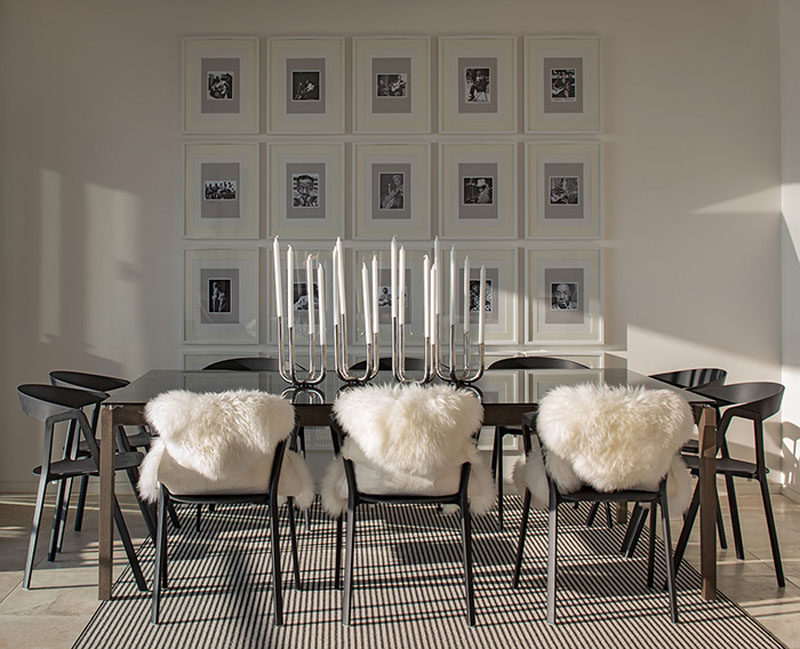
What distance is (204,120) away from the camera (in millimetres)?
4676

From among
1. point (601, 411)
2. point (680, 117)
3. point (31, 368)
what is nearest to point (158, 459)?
point (601, 411)

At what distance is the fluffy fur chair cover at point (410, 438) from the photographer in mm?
2680

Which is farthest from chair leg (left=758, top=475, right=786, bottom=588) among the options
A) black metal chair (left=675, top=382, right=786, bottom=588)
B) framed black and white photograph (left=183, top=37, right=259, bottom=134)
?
framed black and white photograph (left=183, top=37, right=259, bottom=134)

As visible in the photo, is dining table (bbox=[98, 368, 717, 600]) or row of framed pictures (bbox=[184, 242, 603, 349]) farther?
row of framed pictures (bbox=[184, 242, 603, 349])

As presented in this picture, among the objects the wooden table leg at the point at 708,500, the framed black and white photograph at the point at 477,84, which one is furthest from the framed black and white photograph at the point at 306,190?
the wooden table leg at the point at 708,500

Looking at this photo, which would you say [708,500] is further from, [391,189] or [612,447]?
[391,189]

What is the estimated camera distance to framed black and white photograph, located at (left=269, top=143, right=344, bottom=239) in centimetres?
470

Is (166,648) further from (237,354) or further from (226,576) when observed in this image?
(237,354)

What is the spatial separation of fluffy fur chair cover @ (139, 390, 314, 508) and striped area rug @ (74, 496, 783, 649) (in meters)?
0.46

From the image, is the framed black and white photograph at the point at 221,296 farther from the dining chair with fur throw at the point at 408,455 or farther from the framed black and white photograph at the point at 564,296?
the dining chair with fur throw at the point at 408,455

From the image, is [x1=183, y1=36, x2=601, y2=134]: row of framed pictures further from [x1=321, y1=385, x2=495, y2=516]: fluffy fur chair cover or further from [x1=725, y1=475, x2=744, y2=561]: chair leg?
[x1=321, y1=385, x2=495, y2=516]: fluffy fur chair cover

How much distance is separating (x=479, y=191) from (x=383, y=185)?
0.56 m

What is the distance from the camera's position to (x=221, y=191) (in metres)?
4.69

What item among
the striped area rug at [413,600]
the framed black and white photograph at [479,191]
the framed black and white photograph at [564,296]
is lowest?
the striped area rug at [413,600]
